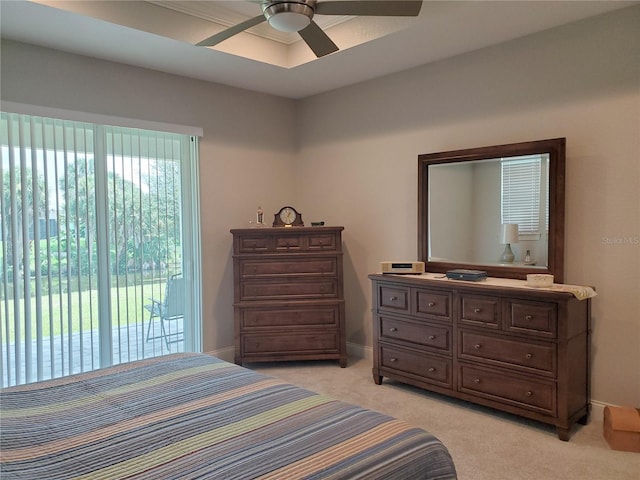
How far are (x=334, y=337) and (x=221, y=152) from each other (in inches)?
80.9

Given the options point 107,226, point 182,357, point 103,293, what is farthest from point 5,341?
point 182,357

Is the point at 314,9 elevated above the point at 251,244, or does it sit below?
above

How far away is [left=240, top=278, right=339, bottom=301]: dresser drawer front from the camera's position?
13.6 ft

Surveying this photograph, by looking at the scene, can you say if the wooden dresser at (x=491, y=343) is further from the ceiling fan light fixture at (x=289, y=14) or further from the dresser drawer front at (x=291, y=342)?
the ceiling fan light fixture at (x=289, y=14)

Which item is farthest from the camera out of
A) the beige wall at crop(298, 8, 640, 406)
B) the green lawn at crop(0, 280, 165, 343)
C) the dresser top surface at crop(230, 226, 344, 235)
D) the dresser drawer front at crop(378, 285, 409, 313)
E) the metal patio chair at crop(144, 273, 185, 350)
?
the dresser top surface at crop(230, 226, 344, 235)

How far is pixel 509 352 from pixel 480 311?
310mm

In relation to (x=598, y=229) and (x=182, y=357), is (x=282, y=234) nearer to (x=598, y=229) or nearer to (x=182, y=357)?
(x=182, y=357)

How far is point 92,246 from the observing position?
3.62 metres

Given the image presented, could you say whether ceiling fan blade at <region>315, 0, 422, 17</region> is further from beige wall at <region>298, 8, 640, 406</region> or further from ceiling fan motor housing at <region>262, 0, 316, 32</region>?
beige wall at <region>298, 8, 640, 406</region>

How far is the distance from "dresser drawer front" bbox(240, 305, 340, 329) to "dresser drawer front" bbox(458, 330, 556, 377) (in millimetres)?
1349

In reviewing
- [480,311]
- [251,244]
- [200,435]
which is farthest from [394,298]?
[200,435]

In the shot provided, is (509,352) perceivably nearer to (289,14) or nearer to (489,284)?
(489,284)

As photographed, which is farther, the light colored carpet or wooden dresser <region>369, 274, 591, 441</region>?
wooden dresser <region>369, 274, 591, 441</region>

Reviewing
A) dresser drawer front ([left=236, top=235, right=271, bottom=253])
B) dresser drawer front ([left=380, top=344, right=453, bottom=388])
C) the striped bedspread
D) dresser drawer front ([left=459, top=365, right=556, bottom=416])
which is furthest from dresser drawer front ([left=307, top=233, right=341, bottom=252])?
the striped bedspread
